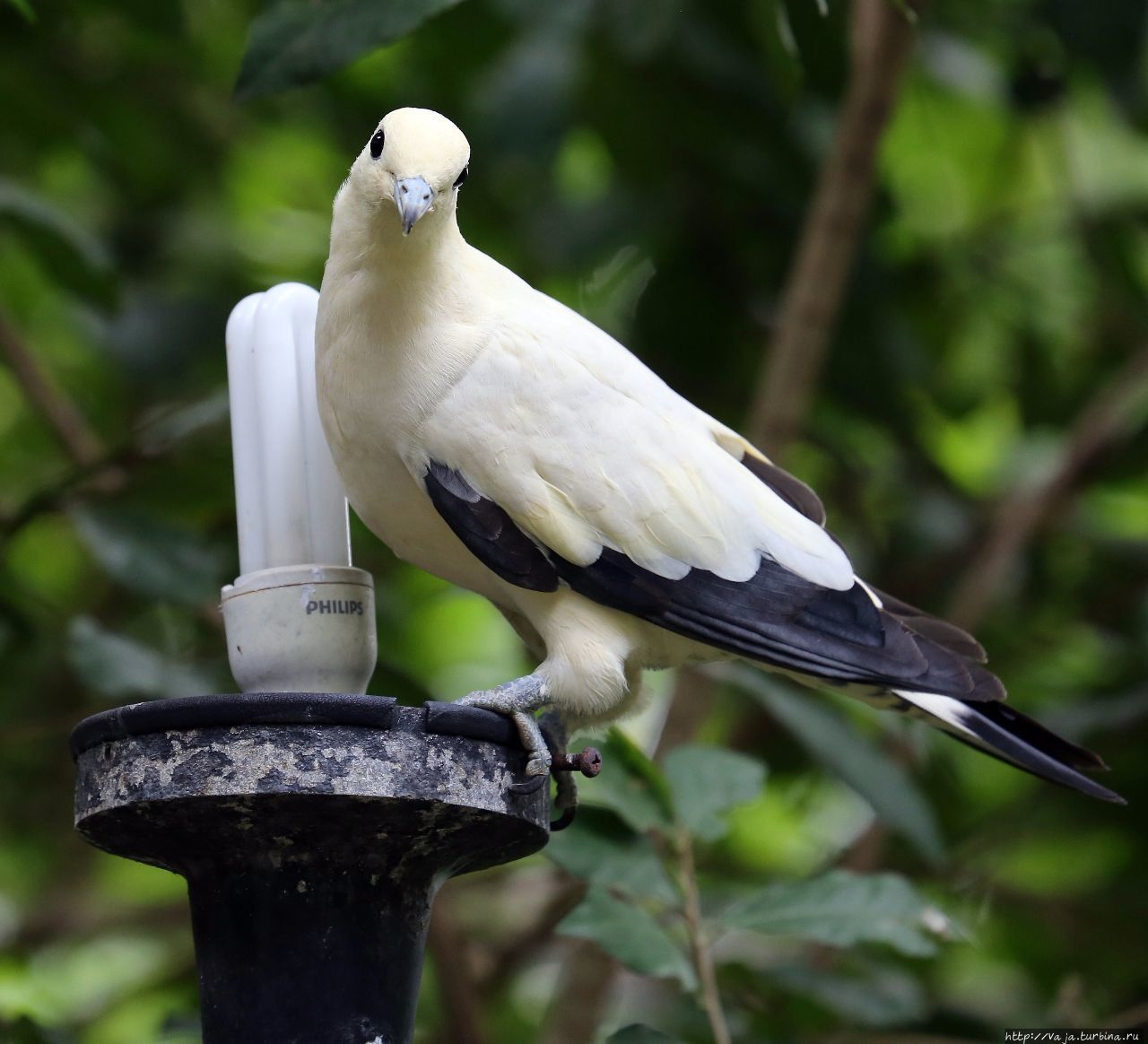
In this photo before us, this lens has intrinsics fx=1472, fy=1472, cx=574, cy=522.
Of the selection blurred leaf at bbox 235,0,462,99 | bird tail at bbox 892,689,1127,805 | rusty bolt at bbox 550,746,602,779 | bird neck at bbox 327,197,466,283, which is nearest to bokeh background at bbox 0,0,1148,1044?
bird tail at bbox 892,689,1127,805

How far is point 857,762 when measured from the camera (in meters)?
3.03

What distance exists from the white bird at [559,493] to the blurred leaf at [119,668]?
2.19ft

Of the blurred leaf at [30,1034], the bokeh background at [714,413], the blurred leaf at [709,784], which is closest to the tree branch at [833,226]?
the bokeh background at [714,413]

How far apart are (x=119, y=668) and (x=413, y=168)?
3.90 feet

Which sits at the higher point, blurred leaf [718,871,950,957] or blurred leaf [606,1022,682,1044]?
blurred leaf [718,871,950,957]

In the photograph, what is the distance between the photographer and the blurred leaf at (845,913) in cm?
246

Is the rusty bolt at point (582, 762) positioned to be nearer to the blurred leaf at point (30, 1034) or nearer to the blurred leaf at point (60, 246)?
the blurred leaf at point (30, 1034)

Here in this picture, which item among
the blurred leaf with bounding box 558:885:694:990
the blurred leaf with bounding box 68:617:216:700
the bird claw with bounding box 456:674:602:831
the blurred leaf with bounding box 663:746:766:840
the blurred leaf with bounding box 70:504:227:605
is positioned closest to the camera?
the bird claw with bounding box 456:674:602:831

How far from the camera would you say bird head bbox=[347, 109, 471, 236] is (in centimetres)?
196

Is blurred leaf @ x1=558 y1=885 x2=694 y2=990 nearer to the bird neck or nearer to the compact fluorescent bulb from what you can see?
the compact fluorescent bulb

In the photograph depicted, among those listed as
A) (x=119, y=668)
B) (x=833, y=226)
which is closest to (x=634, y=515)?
(x=119, y=668)

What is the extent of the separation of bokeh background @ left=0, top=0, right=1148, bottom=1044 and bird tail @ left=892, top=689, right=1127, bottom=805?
1.20 feet

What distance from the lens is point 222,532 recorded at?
11.9 feet

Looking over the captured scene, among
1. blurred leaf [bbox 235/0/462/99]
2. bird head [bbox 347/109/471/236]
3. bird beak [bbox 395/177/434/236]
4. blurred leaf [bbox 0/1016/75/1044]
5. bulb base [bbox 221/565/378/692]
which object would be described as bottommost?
blurred leaf [bbox 0/1016/75/1044]
